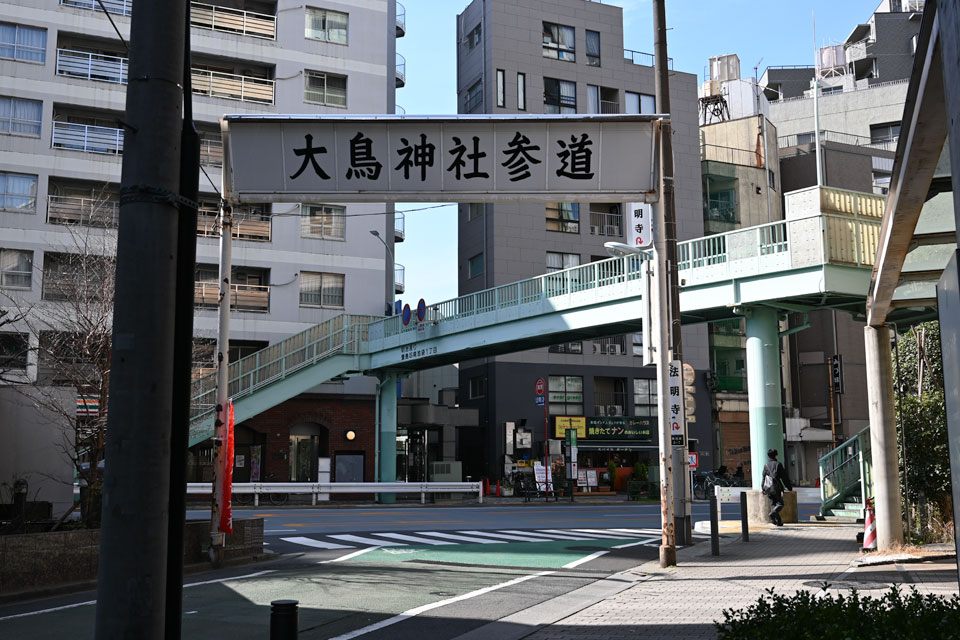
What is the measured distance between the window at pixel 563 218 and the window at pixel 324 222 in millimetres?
13426

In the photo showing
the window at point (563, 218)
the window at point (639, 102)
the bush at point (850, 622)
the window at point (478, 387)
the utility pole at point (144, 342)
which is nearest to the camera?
the utility pole at point (144, 342)

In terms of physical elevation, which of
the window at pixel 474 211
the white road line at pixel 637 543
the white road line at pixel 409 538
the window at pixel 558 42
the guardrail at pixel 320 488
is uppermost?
the window at pixel 558 42

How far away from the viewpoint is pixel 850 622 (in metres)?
5.44

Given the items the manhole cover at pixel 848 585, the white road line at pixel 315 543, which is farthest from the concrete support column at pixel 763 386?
the manhole cover at pixel 848 585

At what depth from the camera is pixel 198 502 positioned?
119ft

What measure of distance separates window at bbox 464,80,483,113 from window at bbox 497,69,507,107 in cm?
126

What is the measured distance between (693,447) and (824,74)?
46.1 metres

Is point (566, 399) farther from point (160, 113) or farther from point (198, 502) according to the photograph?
point (160, 113)

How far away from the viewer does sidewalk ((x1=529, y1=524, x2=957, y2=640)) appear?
9234 millimetres

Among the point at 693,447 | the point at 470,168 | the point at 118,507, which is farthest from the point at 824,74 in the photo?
the point at 118,507

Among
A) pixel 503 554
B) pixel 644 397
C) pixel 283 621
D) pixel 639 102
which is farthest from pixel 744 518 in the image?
pixel 639 102

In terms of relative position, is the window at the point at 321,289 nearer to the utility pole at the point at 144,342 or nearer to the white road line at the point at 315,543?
the white road line at the point at 315,543

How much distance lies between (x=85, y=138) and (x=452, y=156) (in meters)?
33.6

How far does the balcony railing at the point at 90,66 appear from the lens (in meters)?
42.2
